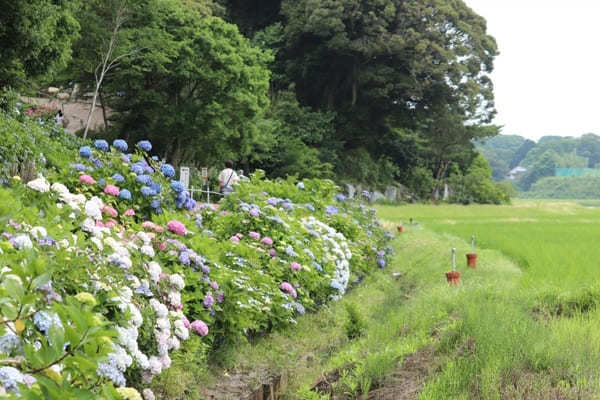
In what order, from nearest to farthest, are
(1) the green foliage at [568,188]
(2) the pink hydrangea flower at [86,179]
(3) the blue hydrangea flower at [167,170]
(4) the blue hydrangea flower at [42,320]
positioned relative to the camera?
(4) the blue hydrangea flower at [42,320], (2) the pink hydrangea flower at [86,179], (3) the blue hydrangea flower at [167,170], (1) the green foliage at [568,188]

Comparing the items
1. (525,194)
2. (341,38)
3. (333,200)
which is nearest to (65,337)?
(333,200)

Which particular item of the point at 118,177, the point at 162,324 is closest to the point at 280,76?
the point at 118,177

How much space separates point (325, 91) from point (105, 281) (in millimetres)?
38414

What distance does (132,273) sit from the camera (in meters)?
3.90

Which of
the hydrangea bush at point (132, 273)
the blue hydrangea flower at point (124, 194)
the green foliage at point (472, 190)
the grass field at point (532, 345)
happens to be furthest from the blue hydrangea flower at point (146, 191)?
the green foliage at point (472, 190)

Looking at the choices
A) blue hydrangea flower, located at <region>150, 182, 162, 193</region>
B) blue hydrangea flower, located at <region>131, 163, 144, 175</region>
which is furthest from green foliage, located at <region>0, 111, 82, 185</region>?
blue hydrangea flower, located at <region>150, 182, 162, 193</region>

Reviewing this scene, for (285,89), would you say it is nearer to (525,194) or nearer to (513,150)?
(525,194)

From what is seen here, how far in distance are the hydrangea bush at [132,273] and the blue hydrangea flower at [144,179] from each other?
12 mm

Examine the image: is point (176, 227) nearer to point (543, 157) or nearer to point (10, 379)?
point (10, 379)

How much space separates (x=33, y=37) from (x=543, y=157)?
117920 millimetres

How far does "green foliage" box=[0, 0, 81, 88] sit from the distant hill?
313 feet

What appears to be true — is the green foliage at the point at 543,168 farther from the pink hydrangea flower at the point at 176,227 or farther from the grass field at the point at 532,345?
the pink hydrangea flower at the point at 176,227

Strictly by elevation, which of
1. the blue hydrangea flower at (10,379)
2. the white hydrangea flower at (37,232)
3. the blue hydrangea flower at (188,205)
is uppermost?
the white hydrangea flower at (37,232)

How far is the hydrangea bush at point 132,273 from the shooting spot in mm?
1859
